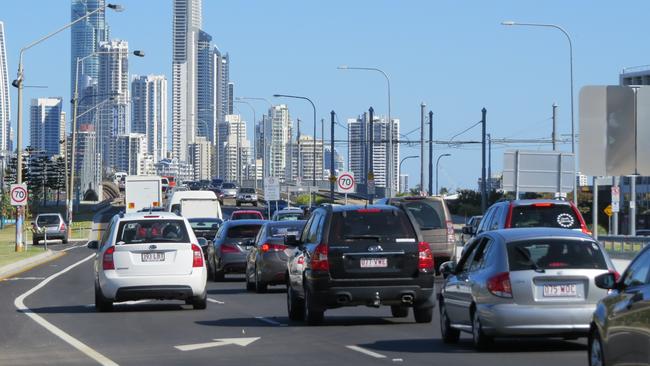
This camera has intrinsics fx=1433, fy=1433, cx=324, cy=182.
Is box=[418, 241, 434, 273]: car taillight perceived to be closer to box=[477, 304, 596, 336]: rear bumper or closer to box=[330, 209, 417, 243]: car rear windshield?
box=[330, 209, 417, 243]: car rear windshield

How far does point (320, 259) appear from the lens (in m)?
20.0

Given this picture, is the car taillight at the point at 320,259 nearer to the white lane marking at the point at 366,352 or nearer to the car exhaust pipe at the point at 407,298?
the car exhaust pipe at the point at 407,298

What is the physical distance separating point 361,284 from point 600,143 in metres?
24.9

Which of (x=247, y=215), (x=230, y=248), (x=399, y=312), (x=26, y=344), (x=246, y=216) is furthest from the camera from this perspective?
(x=246, y=216)

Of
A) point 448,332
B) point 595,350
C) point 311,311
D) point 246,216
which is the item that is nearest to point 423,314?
point 311,311

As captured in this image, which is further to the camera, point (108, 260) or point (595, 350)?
point (108, 260)

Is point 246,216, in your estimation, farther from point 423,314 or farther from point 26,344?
point 26,344

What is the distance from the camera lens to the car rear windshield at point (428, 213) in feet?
114

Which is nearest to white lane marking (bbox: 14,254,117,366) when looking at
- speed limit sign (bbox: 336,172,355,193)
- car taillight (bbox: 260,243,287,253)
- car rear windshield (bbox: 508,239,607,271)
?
car rear windshield (bbox: 508,239,607,271)

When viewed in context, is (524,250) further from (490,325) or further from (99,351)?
(99,351)

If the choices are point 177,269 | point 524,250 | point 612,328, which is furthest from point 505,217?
point 612,328

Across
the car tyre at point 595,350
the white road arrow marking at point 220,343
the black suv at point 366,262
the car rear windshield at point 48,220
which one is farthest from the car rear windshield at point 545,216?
the car rear windshield at point 48,220

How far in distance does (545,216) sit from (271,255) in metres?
5.66

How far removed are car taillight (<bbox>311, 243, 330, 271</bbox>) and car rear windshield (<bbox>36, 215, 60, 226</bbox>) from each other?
182 ft
